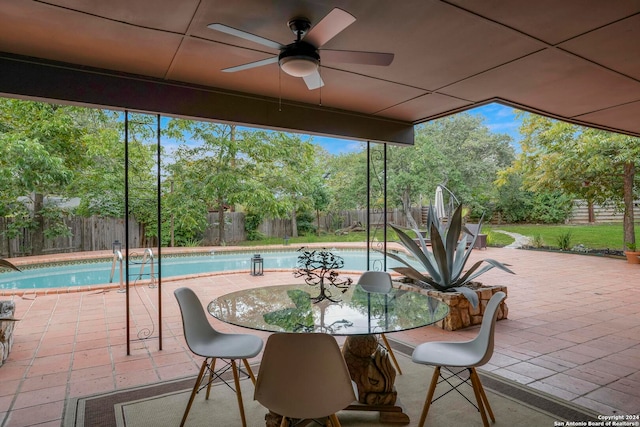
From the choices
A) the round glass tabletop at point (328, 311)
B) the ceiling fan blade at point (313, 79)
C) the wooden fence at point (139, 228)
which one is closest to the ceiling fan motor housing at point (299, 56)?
the ceiling fan blade at point (313, 79)

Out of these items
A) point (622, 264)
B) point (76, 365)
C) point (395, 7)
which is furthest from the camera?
point (622, 264)

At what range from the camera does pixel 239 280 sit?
6840mm

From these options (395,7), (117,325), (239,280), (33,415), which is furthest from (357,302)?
(239,280)

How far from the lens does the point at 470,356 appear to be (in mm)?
2137

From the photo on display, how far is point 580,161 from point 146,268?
10119 millimetres

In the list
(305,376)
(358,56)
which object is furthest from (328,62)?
(305,376)

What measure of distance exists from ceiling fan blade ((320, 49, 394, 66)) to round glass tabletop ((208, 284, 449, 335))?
4.86ft

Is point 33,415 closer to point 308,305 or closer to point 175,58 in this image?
point 308,305

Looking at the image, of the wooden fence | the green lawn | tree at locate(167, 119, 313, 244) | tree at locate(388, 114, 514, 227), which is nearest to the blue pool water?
tree at locate(167, 119, 313, 244)

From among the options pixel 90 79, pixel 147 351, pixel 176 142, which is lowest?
pixel 147 351

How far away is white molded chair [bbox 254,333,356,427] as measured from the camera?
5.04 feet

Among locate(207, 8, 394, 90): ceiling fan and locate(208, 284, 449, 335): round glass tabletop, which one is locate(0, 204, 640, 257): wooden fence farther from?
locate(207, 8, 394, 90): ceiling fan

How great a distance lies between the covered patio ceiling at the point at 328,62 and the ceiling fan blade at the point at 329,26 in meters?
0.12

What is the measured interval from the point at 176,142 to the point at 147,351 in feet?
29.0
